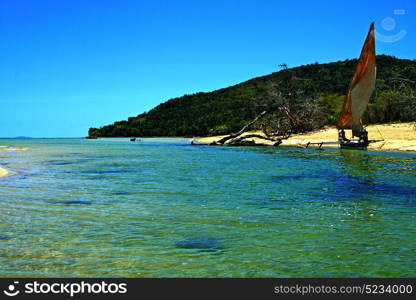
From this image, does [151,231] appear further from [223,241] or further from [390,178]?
[390,178]

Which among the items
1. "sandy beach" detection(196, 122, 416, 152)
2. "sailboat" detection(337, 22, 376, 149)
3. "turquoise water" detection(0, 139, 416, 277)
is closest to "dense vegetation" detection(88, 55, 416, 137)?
"sandy beach" detection(196, 122, 416, 152)

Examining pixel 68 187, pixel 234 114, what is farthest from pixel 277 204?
pixel 234 114

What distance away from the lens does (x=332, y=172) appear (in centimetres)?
1877

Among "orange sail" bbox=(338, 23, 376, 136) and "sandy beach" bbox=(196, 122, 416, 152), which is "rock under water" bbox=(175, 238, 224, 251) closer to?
"sandy beach" bbox=(196, 122, 416, 152)

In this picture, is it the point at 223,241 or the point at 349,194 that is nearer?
the point at 223,241

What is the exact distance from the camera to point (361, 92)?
3628 centimetres

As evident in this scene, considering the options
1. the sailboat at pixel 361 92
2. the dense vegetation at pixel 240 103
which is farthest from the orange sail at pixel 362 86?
the dense vegetation at pixel 240 103

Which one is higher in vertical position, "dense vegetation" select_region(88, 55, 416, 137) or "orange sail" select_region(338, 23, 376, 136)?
"dense vegetation" select_region(88, 55, 416, 137)

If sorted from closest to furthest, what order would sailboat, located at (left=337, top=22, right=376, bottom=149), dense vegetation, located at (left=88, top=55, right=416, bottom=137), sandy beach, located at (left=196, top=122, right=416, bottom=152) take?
1. sandy beach, located at (left=196, top=122, right=416, bottom=152)
2. sailboat, located at (left=337, top=22, right=376, bottom=149)
3. dense vegetation, located at (left=88, top=55, right=416, bottom=137)

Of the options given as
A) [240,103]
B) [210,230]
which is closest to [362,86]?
[210,230]

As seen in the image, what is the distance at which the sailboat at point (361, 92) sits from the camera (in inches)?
1385

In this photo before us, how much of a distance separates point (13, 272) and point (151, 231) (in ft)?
9.38

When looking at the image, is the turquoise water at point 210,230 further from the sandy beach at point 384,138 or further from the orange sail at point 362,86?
the orange sail at point 362,86

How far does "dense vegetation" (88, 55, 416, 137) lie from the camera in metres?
81.4
